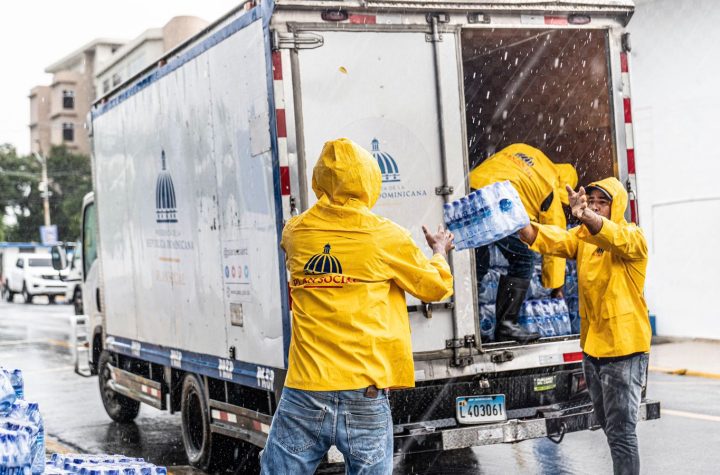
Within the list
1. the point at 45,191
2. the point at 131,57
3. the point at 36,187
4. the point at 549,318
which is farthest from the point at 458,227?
the point at 36,187

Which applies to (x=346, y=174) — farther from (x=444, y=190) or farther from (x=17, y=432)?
(x=444, y=190)

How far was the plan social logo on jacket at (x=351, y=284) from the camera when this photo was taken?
416 cm

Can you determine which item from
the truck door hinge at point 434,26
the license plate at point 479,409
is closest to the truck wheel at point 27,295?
the license plate at point 479,409

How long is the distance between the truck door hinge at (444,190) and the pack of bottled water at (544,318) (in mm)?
1220

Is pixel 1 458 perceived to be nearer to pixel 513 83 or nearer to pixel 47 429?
pixel 513 83

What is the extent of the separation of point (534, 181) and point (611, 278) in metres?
2.20

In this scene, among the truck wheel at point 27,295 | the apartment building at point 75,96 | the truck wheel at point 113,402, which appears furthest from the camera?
the apartment building at point 75,96

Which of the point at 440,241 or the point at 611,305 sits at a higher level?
the point at 440,241

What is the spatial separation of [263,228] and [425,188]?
1.04 meters

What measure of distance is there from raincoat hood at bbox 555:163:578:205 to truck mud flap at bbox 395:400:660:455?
1705 mm

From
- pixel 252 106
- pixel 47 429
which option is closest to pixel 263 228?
pixel 252 106

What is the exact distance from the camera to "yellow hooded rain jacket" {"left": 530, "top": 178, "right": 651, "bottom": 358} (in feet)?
18.1

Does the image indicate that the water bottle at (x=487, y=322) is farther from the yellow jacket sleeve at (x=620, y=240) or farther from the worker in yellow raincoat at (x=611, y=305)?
the yellow jacket sleeve at (x=620, y=240)

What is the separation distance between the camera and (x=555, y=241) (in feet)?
19.3
